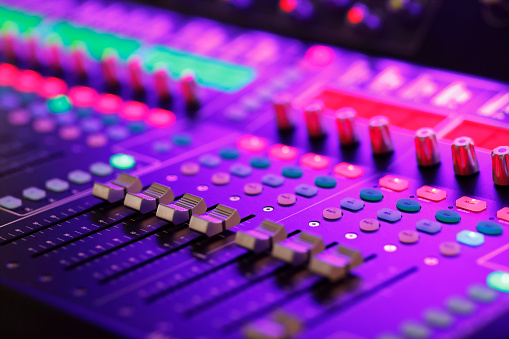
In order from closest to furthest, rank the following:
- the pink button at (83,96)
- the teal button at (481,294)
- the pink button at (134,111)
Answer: the teal button at (481,294)
the pink button at (134,111)
the pink button at (83,96)

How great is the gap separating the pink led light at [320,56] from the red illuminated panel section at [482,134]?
0.59 meters

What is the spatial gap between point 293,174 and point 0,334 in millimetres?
760

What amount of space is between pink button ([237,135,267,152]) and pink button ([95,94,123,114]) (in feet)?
1.57

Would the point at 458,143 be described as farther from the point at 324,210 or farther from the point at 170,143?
the point at 170,143

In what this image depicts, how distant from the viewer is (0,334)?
163cm

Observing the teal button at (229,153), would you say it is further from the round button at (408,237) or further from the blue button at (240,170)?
the round button at (408,237)

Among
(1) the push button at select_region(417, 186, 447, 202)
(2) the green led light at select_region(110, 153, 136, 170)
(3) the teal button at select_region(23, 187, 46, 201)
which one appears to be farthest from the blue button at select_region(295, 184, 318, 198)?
(3) the teal button at select_region(23, 187, 46, 201)

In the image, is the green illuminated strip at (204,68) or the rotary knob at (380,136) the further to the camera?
the green illuminated strip at (204,68)

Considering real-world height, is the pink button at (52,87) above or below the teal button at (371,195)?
below

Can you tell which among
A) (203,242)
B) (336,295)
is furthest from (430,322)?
(203,242)

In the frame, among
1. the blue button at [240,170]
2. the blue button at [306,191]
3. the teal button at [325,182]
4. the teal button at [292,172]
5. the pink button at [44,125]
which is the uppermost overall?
the teal button at [325,182]

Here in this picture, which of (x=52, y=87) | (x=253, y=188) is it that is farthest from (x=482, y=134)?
(x=52, y=87)

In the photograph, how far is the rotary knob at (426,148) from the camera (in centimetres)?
191

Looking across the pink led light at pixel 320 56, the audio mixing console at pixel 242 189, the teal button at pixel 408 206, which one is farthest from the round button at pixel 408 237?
the pink led light at pixel 320 56
